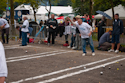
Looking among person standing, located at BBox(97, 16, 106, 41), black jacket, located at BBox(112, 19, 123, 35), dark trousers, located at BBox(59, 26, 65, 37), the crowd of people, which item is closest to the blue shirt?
the crowd of people

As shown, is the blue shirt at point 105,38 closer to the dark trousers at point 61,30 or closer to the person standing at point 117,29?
the person standing at point 117,29

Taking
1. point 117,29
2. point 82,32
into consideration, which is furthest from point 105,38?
point 82,32

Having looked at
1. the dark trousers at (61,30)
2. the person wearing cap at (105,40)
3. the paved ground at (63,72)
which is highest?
the dark trousers at (61,30)

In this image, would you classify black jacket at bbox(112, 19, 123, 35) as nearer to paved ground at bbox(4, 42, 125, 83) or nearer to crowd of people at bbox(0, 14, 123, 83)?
crowd of people at bbox(0, 14, 123, 83)

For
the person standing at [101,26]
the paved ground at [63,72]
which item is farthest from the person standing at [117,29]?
the paved ground at [63,72]

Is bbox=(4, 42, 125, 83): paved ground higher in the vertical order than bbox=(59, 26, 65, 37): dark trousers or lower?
lower

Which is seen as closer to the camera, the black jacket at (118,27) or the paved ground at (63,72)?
the paved ground at (63,72)

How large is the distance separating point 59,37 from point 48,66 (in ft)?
25.2

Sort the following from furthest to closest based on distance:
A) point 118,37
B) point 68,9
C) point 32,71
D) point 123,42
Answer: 1. point 68,9
2. point 123,42
3. point 118,37
4. point 32,71

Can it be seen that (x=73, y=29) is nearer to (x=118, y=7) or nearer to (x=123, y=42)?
(x=123, y=42)

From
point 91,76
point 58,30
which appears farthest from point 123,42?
point 91,76

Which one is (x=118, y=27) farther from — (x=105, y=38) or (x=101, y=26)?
(x=101, y=26)

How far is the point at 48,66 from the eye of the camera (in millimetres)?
8609

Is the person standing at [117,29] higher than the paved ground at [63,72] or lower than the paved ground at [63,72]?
higher
